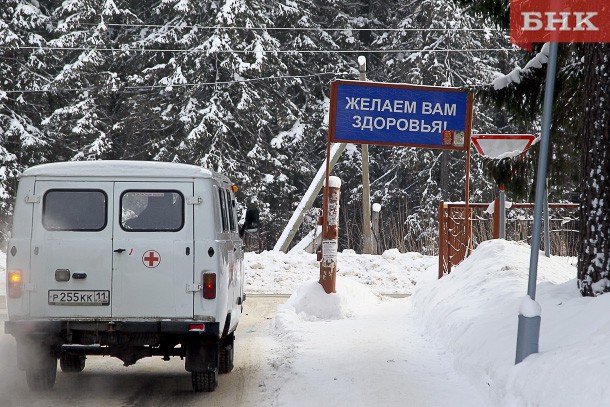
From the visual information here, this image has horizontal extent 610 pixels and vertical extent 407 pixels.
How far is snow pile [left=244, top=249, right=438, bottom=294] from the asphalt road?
9562 millimetres

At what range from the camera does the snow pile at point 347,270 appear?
70.9 feet

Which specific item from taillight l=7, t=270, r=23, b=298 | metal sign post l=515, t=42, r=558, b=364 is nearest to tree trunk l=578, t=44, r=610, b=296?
metal sign post l=515, t=42, r=558, b=364

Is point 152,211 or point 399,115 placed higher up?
point 399,115

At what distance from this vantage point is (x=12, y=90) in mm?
40125

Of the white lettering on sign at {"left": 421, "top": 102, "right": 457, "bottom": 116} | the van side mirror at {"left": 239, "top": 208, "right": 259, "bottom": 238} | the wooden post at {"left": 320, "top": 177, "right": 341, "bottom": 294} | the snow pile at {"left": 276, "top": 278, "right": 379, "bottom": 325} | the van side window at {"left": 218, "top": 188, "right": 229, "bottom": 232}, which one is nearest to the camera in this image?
the van side window at {"left": 218, "top": 188, "right": 229, "bottom": 232}

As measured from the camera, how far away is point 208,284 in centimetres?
855

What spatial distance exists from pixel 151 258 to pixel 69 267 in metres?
0.76

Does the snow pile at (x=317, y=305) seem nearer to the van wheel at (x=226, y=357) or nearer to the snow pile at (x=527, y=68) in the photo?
the van wheel at (x=226, y=357)

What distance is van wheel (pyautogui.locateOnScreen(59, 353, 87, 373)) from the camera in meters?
9.98

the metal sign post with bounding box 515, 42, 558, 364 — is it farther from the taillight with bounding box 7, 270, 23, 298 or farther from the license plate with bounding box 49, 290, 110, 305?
the taillight with bounding box 7, 270, 23, 298

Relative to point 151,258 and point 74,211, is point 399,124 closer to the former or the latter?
point 151,258

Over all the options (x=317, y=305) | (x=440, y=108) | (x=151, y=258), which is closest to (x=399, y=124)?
(x=440, y=108)

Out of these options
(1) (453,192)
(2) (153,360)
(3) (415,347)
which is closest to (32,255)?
(2) (153,360)

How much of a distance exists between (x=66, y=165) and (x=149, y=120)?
34205 millimetres
